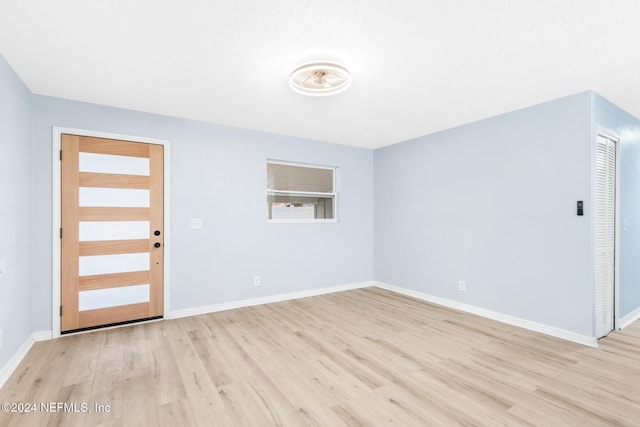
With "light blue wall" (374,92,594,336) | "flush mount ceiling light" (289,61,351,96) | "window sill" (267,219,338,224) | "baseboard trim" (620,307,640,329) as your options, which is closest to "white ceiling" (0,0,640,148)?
"flush mount ceiling light" (289,61,351,96)

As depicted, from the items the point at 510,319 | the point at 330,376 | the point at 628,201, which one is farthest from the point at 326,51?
the point at 628,201

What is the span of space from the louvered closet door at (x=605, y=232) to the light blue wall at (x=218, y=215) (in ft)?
10.4

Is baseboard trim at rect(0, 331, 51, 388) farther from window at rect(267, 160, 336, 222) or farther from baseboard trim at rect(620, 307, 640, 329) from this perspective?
baseboard trim at rect(620, 307, 640, 329)

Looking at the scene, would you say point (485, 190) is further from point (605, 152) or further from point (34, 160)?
point (34, 160)

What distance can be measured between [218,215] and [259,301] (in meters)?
1.34

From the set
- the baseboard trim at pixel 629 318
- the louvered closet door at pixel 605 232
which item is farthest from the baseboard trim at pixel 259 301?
the baseboard trim at pixel 629 318

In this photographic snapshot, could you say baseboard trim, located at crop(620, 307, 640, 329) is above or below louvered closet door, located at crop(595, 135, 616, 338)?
below

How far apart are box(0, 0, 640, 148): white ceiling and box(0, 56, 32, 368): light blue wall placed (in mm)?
265

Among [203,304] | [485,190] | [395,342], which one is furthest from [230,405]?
[485,190]

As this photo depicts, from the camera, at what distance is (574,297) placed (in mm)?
2924

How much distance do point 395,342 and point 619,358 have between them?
1891 millimetres

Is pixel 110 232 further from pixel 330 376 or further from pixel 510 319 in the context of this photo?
pixel 510 319

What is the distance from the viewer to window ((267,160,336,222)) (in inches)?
176

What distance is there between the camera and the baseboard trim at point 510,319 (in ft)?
9.41
